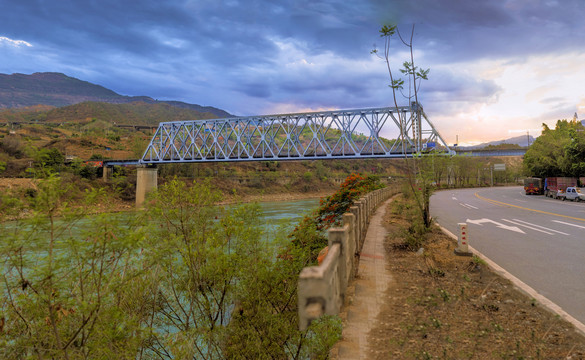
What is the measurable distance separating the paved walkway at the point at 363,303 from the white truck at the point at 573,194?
1034 inches

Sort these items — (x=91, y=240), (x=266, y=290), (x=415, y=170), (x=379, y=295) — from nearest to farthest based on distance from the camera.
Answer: (x=91, y=240), (x=266, y=290), (x=379, y=295), (x=415, y=170)

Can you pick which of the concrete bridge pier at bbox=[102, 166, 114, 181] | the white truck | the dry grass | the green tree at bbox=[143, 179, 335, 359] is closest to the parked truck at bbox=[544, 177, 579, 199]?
the white truck

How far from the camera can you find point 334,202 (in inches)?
571

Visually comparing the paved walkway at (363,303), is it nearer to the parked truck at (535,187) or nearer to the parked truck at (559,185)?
the parked truck at (559,185)

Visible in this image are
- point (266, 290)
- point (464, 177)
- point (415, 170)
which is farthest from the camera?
point (464, 177)

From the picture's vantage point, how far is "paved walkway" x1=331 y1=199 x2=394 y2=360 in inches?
159

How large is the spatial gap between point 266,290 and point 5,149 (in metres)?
70.4

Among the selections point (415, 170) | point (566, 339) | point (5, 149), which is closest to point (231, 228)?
point (566, 339)

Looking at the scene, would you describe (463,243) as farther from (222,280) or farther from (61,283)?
(61,283)

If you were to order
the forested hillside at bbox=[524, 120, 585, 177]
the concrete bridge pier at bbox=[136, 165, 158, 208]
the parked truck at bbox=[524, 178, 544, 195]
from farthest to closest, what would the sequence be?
the concrete bridge pier at bbox=[136, 165, 158, 208] < the parked truck at bbox=[524, 178, 544, 195] < the forested hillside at bbox=[524, 120, 585, 177]

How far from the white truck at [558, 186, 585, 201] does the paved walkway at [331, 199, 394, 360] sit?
26.3 m

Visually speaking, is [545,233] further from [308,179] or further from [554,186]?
[308,179]

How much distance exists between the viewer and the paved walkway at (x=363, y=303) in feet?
13.3

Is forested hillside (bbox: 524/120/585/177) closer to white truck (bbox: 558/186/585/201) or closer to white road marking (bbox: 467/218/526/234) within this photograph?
white truck (bbox: 558/186/585/201)
